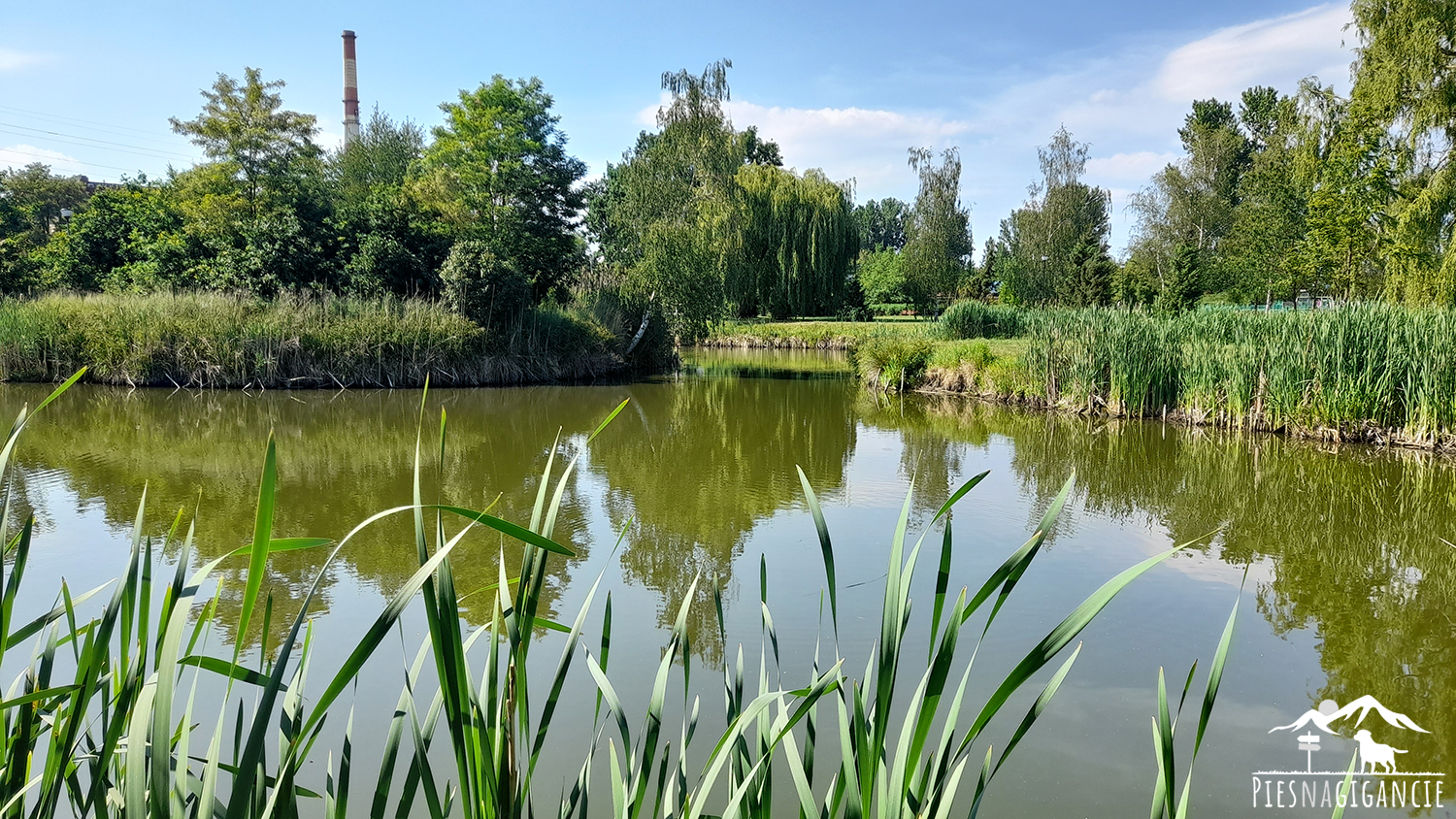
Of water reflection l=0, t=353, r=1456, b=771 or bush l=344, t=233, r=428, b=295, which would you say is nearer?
water reflection l=0, t=353, r=1456, b=771

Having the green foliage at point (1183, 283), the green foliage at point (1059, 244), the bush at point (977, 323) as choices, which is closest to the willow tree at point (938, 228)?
the green foliage at point (1059, 244)

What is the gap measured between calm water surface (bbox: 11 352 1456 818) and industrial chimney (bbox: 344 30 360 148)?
30.2m

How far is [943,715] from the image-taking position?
3461mm

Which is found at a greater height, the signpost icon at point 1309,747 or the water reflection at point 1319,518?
the water reflection at point 1319,518

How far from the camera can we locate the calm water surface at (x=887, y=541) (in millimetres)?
3484

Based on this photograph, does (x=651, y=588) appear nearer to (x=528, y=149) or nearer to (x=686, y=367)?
(x=686, y=367)

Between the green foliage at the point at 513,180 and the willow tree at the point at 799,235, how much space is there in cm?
687

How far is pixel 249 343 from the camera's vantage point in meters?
15.3

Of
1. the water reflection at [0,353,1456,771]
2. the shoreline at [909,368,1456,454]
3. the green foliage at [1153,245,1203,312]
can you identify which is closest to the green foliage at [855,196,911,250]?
the green foliage at [1153,245,1203,312]

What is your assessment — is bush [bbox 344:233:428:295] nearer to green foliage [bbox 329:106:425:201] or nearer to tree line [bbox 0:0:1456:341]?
tree line [bbox 0:0:1456:341]

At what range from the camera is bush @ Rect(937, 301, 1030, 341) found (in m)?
21.6

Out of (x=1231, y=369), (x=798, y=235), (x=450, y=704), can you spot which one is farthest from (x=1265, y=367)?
(x=798, y=235)

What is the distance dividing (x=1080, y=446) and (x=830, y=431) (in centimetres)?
334

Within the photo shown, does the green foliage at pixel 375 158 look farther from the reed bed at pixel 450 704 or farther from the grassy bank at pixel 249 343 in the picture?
the reed bed at pixel 450 704
